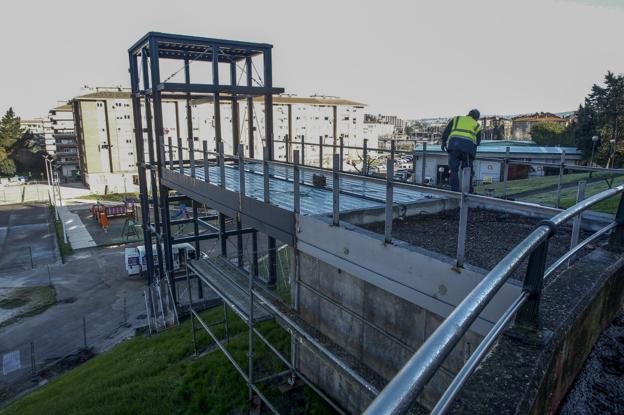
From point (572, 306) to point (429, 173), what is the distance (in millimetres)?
13930

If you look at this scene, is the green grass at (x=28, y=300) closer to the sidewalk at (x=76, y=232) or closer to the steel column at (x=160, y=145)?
the sidewalk at (x=76, y=232)

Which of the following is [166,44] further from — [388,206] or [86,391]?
[388,206]

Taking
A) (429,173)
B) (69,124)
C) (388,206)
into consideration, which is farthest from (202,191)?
(69,124)

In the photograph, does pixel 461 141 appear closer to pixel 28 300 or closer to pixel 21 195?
pixel 28 300

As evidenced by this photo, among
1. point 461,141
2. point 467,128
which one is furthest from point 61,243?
point 467,128

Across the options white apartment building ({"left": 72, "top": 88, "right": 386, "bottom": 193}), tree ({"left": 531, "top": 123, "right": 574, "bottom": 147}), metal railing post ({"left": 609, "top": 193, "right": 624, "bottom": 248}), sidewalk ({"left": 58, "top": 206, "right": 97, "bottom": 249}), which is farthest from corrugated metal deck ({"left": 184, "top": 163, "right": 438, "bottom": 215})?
tree ({"left": 531, "top": 123, "right": 574, "bottom": 147})

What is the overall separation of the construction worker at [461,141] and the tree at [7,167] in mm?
81625

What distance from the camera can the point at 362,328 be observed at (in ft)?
19.1

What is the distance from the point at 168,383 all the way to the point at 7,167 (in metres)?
77.6

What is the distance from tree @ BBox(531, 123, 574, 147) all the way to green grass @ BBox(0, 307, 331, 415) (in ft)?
182

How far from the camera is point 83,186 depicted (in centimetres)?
6222

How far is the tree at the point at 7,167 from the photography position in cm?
6944

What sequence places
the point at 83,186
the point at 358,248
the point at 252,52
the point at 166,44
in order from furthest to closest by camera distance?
the point at 83,186 → the point at 252,52 → the point at 166,44 → the point at 358,248

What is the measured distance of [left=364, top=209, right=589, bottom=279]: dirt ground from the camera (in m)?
5.17
